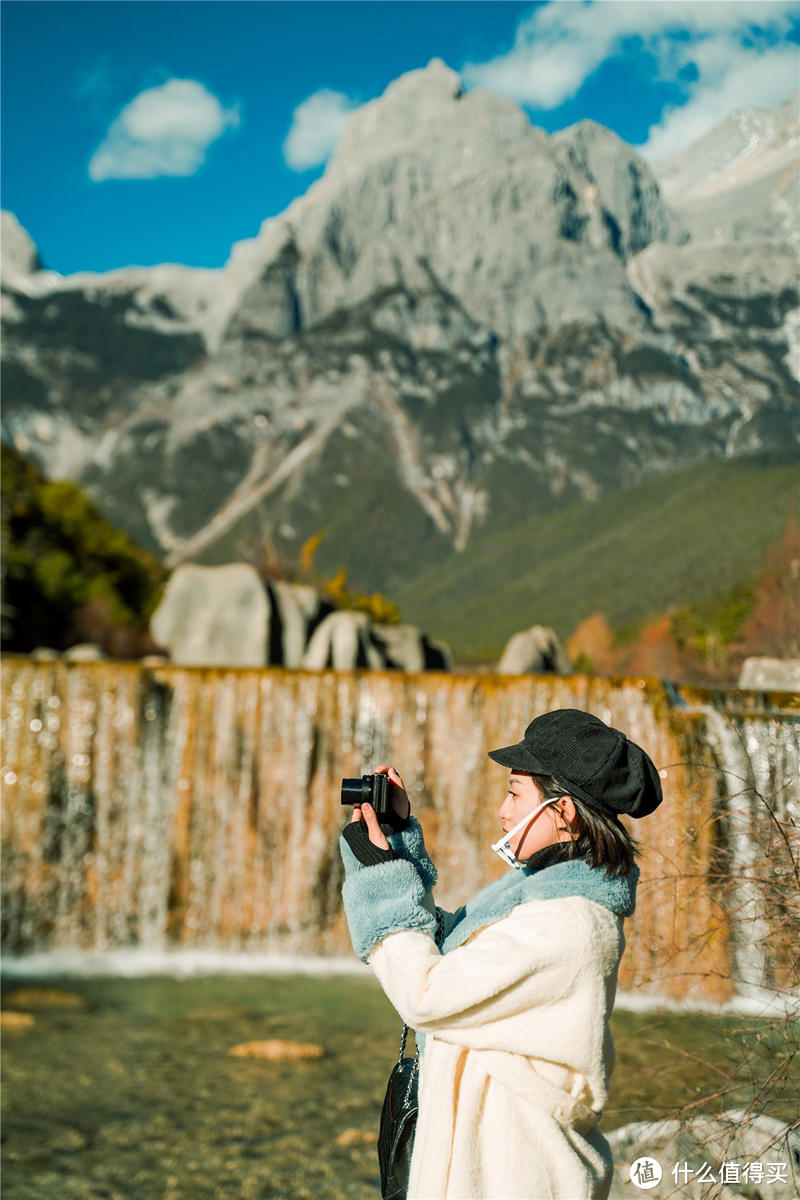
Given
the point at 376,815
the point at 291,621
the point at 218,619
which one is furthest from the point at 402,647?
the point at 376,815

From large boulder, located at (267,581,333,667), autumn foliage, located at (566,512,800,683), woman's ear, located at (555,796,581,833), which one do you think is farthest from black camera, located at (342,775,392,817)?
large boulder, located at (267,581,333,667)

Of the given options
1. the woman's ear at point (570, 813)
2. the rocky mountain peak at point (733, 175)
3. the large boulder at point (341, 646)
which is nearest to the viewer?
the woman's ear at point (570, 813)

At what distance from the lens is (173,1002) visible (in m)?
8.43

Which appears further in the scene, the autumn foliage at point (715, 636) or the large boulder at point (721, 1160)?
the autumn foliage at point (715, 636)

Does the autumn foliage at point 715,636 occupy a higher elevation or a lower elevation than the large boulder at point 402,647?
higher

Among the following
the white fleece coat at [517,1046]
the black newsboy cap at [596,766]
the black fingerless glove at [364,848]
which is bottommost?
the white fleece coat at [517,1046]

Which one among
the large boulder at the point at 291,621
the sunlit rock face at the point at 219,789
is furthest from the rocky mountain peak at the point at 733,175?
the sunlit rock face at the point at 219,789

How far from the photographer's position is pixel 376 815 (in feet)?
6.12

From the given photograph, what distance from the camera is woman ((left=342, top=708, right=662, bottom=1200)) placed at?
64.7 inches

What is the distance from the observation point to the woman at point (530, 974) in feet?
5.40

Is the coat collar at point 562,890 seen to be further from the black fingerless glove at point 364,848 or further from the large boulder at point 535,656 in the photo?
the large boulder at point 535,656

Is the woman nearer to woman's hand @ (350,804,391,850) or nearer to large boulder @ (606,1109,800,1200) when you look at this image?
woman's hand @ (350,804,391,850)

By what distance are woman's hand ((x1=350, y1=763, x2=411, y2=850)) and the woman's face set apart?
190mm

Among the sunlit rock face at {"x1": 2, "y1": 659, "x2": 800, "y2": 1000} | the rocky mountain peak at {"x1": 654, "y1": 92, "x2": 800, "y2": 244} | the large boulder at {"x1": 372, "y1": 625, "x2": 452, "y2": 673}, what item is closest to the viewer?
the sunlit rock face at {"x1": 2, "y1": 659, "x2": 800, "y2": 1000}
